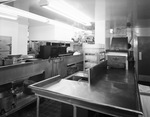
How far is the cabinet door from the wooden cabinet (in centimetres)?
606

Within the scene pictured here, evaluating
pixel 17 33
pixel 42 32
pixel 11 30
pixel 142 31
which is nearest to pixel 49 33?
pixel 42 32

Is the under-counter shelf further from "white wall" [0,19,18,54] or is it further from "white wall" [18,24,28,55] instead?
"white wall" [0,19,18,54]

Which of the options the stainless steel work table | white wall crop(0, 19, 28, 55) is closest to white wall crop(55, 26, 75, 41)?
white wall crop(0, 19, 28, 55)

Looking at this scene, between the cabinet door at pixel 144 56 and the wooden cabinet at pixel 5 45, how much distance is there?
6061 millimetres

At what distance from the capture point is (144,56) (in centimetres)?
538

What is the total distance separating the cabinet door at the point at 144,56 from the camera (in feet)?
17.4

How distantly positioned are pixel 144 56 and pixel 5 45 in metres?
6.39

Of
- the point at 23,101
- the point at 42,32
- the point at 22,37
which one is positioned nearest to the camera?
the point at 23,101

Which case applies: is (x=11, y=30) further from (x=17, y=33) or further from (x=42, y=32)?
(x=42, y=32)

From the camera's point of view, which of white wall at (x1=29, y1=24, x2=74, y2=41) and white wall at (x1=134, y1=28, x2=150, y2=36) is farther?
white wall at (x1=134, y1=28, x2=150, y2=36)

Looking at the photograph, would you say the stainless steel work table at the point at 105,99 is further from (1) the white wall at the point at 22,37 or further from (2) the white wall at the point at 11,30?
(2) the white wall at the point at 11,30

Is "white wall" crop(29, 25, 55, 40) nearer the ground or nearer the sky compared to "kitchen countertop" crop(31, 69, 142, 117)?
nearer the sky

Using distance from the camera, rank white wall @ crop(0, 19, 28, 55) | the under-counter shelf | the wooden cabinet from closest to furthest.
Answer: the under-counter shelf < the wooden cabinet < white wall @ crop(0, 19, 28, 55)

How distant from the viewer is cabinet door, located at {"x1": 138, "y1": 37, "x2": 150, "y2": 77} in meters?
5.32
